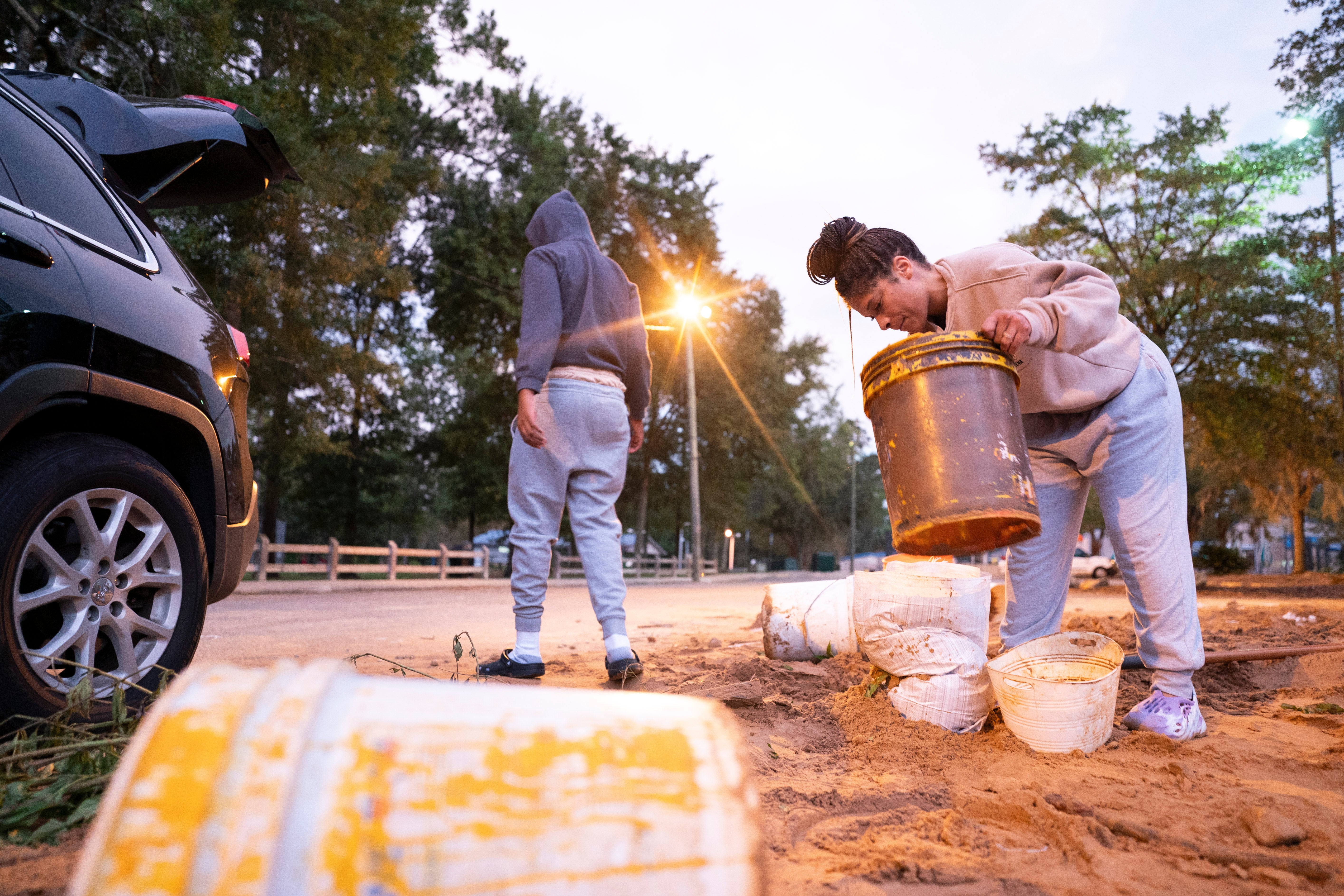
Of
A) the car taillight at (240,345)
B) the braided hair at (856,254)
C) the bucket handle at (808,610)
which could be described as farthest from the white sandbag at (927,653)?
the car taillight at (240,345)

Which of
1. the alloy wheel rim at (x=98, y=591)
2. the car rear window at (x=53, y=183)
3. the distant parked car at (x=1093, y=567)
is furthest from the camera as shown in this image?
the distant parked car at (x=1093, y=567)

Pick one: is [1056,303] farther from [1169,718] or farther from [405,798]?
[405,798]

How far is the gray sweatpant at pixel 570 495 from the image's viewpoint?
13.0 feet

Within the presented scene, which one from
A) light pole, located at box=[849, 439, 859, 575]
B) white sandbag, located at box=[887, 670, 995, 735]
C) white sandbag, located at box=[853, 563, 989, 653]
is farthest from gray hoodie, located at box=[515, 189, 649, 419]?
light pole, located at box=[849, 439, 859, 575]

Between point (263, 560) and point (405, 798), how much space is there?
1526 cm

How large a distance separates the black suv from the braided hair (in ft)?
7.88

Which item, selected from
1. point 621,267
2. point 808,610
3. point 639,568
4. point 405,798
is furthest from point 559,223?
point 639,568

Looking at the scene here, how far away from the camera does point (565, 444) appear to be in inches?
156

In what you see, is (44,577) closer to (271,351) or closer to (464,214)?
(271,351)

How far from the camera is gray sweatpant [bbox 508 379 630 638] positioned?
13.0 ft

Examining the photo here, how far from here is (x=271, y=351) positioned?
15.1 metres

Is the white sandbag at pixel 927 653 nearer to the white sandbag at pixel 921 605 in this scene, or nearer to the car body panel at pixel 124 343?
the white sandbag at pixel 921 605

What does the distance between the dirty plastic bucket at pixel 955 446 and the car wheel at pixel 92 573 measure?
2.40 m

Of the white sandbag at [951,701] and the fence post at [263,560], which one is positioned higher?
the fence post at [263,560]
